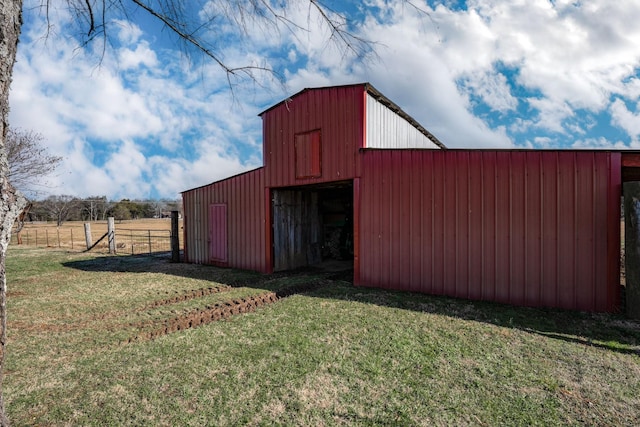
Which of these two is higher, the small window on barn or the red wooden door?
the small window on barn

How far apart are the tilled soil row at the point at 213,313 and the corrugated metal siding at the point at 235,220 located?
3052mm

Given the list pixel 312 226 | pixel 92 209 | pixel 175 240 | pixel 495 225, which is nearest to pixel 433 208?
pixel 495 225

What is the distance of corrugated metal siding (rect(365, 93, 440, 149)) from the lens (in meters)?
8.31

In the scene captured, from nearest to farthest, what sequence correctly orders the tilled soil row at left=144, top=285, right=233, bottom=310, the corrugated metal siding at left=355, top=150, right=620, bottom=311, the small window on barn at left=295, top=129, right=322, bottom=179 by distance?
the corrugated metal siding at left=355, top=150, right=620, bottom=311
the tilled soil row at left=144, top=285, right=233, bottom=310
the small window on barn at left=295, top=129, right=322, bottom=179

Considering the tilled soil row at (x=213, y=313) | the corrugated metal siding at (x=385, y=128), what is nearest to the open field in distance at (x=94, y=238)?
the tilled soil row at (x=213, y=313)

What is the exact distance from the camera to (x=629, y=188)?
5.31m

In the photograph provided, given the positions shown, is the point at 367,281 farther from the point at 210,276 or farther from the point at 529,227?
the point at 210,276

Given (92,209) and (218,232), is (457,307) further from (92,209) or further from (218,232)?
(92,209)

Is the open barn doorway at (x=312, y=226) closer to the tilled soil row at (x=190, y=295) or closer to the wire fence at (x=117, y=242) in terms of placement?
the tilled soil row at (x=190, y=295)

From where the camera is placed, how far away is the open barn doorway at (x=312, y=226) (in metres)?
10.4

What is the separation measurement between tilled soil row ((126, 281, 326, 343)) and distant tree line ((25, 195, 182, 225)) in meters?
37.2

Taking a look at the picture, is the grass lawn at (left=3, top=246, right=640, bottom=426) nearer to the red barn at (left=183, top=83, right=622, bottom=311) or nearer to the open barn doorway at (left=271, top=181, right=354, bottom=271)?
the red barn at (left=183, top=83, right=622, bottom=311)

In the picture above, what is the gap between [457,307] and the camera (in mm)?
5902

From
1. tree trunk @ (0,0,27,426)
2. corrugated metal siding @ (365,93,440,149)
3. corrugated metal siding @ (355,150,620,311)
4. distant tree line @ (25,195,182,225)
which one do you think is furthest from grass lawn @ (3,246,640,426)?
distant tree line @ (25,195,182,225)
